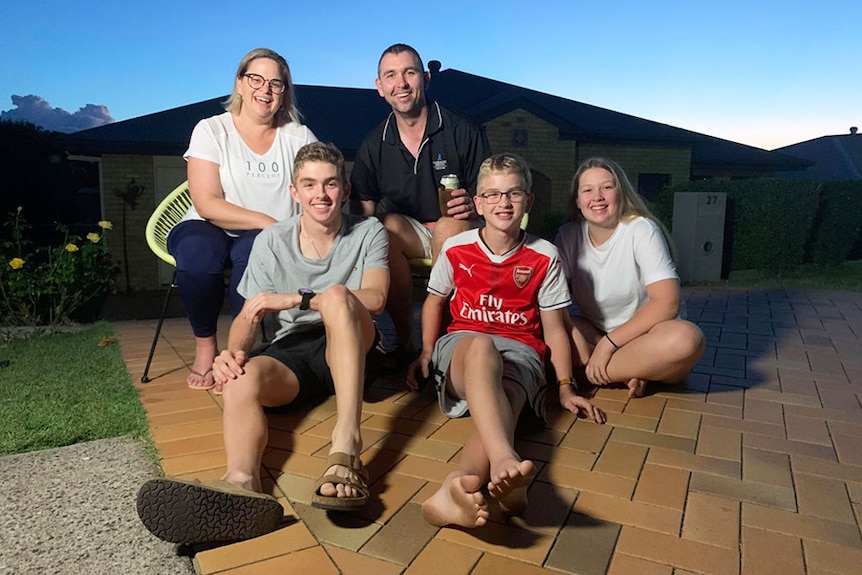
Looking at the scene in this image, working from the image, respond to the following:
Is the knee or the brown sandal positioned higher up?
the knee

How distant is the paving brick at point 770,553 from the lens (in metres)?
1.45

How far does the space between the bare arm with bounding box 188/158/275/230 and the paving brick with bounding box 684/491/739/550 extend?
1.96 meters

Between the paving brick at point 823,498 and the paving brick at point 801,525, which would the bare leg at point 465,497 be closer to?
the paving brick at point 801,525

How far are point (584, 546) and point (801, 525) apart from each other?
0.64m

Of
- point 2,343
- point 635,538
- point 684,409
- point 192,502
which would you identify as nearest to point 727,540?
point 635,538

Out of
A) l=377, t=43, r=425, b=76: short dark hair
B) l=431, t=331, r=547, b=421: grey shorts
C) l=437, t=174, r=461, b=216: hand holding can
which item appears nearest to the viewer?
l=431, t=331, r=547, b=421: grey shorts

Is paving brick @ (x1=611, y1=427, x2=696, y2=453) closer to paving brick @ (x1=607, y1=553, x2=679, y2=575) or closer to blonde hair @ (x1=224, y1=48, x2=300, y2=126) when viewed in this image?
paving brick @ (x1=607, y1=553, x2=679, y2=575)

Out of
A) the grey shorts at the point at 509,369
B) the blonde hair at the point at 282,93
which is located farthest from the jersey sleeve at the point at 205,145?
the grey shorts at the point at 509,369

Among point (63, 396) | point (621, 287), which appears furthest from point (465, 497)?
point (63, 396)

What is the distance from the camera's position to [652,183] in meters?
13.4

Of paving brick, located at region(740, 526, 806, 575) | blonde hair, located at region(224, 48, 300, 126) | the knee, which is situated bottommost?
paving brick, located at region(740, 526, 806, 575)

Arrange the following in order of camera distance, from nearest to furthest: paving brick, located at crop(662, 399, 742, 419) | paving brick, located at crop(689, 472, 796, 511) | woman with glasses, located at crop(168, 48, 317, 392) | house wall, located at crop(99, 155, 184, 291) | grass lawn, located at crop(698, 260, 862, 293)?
paving brick, located at crop(689, 472, 796, 511)
paving brick, located at crop(662, 399, 742, 419)
woman with glasses, located at crop(168, 48, 317, 392)
grass lawn, located at crop(698, 260, 862, 293)
house wall, located at crop(99, 155, 184, 291)

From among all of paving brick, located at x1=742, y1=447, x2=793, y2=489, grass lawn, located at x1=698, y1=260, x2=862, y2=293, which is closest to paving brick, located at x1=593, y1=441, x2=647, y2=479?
paving brick, located at x1=742, y1=447, x2=793, y2=489

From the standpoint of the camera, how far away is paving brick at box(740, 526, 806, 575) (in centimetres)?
145
